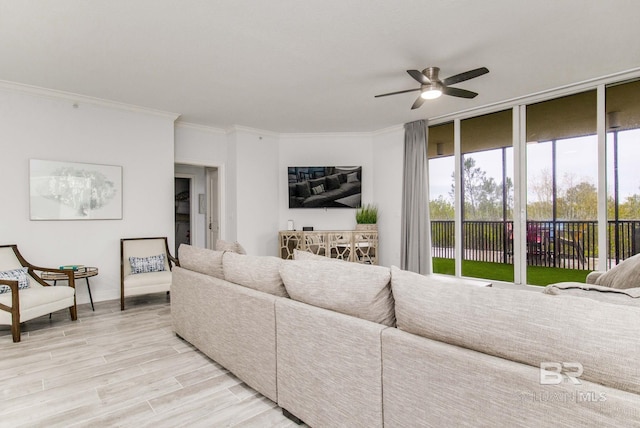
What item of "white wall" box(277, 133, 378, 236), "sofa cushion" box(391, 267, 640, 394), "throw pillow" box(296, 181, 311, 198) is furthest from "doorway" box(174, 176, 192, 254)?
→ "sofa cushion" box(391, 267, 640, 394)

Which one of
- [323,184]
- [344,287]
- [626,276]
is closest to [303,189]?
[323,184]

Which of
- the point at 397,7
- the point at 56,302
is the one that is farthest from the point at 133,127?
the point at 397,7

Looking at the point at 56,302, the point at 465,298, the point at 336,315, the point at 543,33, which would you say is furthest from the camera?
the point at 56,302

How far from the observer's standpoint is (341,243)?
18.6 ft

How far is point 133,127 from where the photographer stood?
4684 mm

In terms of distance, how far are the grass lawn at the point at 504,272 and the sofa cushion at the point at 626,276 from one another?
286cm

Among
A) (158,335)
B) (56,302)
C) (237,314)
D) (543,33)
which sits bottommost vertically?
(158,335)

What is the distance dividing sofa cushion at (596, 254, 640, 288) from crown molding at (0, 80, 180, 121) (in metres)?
5.17

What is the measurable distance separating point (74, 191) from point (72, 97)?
3.78 feet

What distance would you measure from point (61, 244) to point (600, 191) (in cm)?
646

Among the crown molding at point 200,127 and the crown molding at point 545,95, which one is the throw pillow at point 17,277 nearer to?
the crown molding at point 200,127

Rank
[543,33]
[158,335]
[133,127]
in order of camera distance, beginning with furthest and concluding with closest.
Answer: [133,127], [158,335], [543,33]

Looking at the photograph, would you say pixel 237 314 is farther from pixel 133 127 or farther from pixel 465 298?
pixel 133 127

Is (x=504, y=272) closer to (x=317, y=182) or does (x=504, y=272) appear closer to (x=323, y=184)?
(x=323, y=184)
